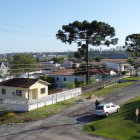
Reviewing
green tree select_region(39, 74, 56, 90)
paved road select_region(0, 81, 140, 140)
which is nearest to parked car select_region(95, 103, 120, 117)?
paved road select_region(0, 81, 140, 140)

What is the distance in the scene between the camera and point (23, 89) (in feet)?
144

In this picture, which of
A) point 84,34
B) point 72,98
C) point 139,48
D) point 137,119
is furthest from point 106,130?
point 139,48

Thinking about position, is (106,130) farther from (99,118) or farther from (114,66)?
(114,66)

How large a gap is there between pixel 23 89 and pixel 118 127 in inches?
833

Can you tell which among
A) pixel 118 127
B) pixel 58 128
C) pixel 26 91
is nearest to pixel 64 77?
pixel 26 91

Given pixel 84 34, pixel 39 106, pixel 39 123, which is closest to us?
pixel 39 123

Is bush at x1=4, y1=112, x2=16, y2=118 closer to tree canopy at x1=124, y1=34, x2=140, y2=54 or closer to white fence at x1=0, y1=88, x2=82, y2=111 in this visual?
white fence at x1=0, y1=88, x2=82, y2=111

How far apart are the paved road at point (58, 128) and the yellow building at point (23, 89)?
9.38 metres

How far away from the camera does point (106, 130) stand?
25.8 metres

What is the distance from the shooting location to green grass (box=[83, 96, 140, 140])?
78.4ft

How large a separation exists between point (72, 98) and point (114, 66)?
46556mm

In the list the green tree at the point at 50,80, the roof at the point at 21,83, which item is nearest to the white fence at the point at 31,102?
the roof at the point at 21,83

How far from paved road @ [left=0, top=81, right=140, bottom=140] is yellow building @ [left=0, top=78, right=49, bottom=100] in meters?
9.38

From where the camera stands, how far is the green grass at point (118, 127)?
23.9 meters
